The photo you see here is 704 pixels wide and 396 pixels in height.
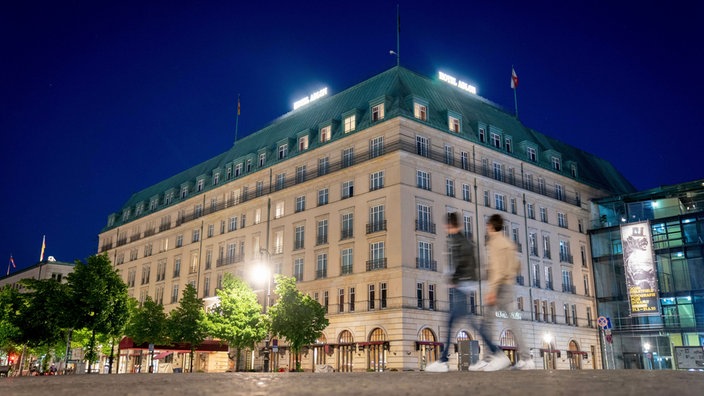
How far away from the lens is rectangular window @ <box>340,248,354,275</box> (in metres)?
49.7

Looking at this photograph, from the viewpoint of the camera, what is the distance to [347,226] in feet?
167

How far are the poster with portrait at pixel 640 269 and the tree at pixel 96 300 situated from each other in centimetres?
4138

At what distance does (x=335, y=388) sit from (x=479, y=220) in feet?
154

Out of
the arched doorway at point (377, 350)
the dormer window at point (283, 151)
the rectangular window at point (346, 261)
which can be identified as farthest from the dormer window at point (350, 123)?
the arched doorway at point (377, 350)

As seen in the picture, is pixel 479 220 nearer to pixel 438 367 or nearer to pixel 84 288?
pixel 84 288

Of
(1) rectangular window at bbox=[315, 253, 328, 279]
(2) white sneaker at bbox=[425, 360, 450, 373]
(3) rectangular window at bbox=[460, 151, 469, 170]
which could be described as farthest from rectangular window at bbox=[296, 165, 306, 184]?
(2) white sneaker at bbox=[425, 360, 450, 373]

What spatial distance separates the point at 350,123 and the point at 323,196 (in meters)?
6.78

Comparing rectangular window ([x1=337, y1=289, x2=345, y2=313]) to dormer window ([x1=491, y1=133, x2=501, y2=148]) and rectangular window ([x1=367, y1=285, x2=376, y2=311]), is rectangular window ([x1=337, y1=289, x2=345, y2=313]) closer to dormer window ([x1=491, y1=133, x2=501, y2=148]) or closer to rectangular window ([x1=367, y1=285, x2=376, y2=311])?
rectangular window ([x1=367, y1=285, x2=376, y2=311])

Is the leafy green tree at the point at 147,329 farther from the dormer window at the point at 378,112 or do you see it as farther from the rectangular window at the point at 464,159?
the rectangular window at the point at 464,159

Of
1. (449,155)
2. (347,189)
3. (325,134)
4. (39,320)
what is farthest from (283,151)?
(39,320)

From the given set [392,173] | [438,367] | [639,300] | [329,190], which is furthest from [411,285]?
[438,367]

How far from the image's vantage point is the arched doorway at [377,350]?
148ft

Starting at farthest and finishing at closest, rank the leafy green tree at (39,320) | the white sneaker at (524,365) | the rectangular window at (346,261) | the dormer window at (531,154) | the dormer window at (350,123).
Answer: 1. the dormer window at (531,154)
2. the dormer window at (350,123)
3. the rectangular window at (346,261)
4. the leafy green tree at (39,320)
5. the white sneaker at (524,365)

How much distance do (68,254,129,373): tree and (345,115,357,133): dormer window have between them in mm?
22980
